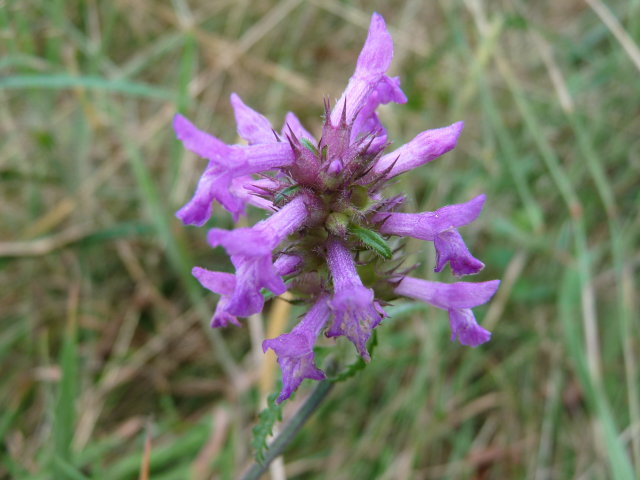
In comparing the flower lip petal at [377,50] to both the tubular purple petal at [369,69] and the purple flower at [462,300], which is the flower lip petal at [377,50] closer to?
the tubular purple petal at [369,69]

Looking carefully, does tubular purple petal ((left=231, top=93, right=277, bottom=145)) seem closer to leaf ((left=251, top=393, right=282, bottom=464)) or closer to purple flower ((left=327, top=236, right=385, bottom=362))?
purple flower ((left=327, top=236, right=385, bottom=362))

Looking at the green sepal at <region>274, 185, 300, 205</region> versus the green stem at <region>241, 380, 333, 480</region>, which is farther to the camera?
the green stem at <region>241, 380, 333, 480</region>

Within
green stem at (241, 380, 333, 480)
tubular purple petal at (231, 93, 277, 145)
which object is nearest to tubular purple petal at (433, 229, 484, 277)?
green stem at (241, 380, 333, 480)

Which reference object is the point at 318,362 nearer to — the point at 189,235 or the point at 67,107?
the point at 189,235

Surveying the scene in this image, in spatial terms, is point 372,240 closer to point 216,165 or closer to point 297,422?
point 216,165

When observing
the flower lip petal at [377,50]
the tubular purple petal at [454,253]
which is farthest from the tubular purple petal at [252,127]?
the tubular purple petal at [454,253]

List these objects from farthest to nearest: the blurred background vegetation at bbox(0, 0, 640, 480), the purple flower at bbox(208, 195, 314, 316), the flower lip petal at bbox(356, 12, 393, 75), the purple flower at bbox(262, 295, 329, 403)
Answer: the blurred background vegetation at bbox(0, 0, 640, 480) < the flower lip petal at bbox(356, 12, 393, 75) < the purple flower at bbox(262, 295, 329, 403) < the purple flower at bbox(208, 195, 314, 316)

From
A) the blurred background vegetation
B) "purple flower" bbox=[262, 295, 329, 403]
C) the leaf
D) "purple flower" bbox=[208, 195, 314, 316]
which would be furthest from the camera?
the blurred background vegetation

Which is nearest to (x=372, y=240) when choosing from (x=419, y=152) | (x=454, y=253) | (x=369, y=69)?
(x=454, y=253)

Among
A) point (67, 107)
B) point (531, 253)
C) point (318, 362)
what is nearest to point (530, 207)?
point (531, 253)
